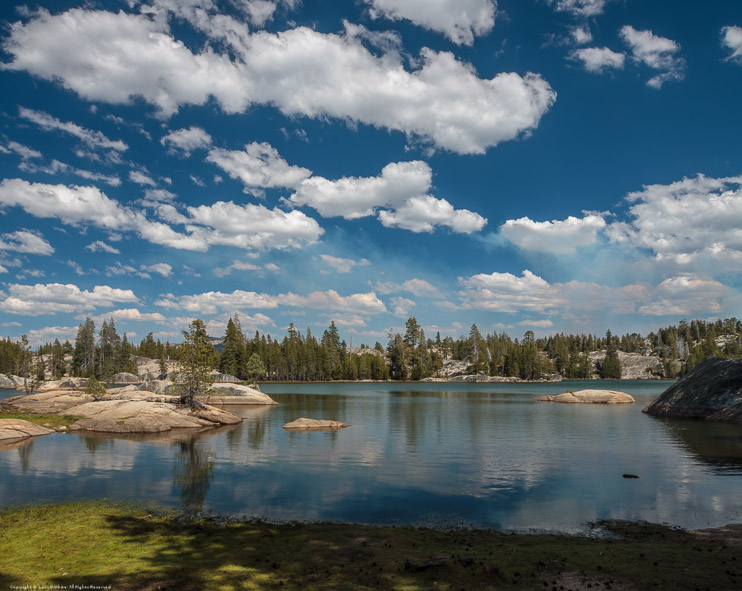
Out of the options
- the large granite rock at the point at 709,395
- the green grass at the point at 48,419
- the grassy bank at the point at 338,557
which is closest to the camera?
the grassy bank at the point at 338,557

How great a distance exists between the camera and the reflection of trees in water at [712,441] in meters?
36.8

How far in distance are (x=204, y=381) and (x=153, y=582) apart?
2318 inches

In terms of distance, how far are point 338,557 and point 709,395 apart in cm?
7422

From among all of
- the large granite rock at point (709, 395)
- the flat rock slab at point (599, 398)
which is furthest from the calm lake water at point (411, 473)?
the flat rock slab at point (599, 398)

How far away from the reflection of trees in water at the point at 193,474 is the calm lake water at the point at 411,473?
12 cm

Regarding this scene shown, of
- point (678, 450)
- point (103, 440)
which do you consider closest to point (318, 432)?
point (103, 440)

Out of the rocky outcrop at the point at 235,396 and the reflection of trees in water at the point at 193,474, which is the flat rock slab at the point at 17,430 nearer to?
the reflection of trees in water at the point at 193,474

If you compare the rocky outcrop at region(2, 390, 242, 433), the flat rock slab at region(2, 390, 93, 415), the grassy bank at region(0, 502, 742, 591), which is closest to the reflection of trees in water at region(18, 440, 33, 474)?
the rocky outcrop at region(2, 390, 242, 433)

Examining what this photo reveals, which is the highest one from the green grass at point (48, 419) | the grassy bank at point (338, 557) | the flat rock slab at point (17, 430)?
the grassy bank at point (338, 557)

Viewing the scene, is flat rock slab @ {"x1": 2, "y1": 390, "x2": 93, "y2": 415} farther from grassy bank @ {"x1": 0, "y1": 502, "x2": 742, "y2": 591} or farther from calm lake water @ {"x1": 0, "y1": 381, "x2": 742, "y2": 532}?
grassy bank @ {"x1": 0, "y1": 502, "x2": 742, "y2": 591}

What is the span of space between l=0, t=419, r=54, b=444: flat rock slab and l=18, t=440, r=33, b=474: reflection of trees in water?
9.07 feet

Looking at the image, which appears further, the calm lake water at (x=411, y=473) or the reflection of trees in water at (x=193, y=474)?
the reflection of trees in water at (x=193, y=474)

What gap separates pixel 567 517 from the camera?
75.4ft

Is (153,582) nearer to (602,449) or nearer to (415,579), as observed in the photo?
(415,579)
